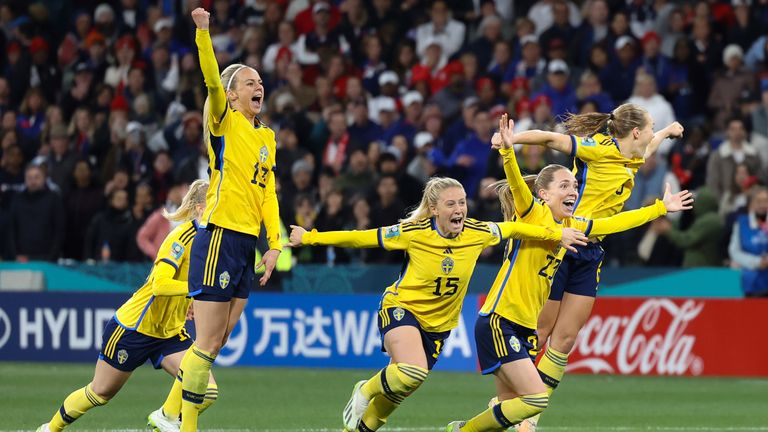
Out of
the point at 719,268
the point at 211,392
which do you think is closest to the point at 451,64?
the point at 719,268

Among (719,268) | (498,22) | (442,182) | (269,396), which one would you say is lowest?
(269,396)

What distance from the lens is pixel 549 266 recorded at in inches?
388

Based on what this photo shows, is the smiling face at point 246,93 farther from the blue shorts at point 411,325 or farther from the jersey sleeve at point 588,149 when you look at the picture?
the jersey sleeve at point 588,149

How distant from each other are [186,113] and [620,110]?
11.1 meters

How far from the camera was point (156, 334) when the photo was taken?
10.0 m

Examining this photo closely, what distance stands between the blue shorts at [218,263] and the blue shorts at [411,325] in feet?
3.34

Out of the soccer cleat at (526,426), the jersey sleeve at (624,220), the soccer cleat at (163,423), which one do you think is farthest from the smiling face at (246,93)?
the soccer cleat at (526,426)

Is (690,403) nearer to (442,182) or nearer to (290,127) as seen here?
(442,182)

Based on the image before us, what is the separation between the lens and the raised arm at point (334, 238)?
30.6ft

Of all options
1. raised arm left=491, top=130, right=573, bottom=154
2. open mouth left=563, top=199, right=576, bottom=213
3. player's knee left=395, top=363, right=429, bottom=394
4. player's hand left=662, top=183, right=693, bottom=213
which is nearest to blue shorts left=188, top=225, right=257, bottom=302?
player's knee left=395, top=363, right=429, bottom=394

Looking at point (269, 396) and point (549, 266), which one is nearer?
point (549, 266)

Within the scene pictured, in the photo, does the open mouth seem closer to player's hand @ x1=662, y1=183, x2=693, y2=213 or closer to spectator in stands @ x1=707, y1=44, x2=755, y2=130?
player's hand @ x1=662, y1=183, x2=693, y2=213

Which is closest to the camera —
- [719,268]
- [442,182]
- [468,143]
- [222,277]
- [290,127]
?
[222,277]

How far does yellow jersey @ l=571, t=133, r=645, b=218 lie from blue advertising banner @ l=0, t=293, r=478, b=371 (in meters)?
6.08
